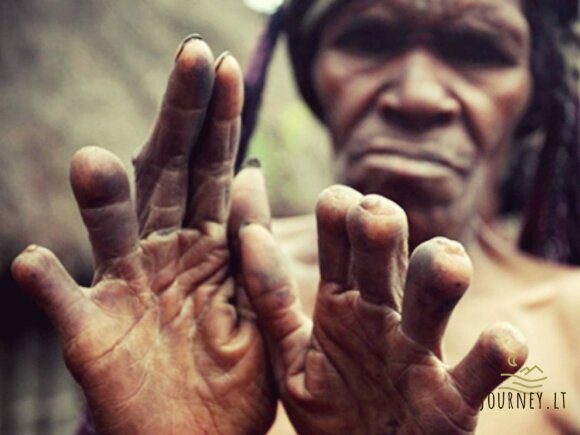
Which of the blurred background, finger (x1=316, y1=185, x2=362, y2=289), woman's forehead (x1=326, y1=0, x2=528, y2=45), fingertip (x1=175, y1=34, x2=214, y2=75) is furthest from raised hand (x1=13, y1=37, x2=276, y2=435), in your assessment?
the blurred background

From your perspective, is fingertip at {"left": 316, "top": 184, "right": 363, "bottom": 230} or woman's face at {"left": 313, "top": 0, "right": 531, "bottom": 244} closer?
fingertip at {"left": 316, "top": 184, "right": 363, "bottom": 230}

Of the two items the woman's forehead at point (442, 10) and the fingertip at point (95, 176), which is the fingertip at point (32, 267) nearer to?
the fingertip at point (95, 176)

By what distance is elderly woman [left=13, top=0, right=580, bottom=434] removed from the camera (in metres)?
0.91

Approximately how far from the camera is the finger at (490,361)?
0.85 meters

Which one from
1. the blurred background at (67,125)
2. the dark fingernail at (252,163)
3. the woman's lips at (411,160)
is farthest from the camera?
the blurred background at (67,125)

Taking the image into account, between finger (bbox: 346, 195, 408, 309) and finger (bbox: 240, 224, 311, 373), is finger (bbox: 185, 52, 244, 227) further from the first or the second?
finger (bbox: 346, 195, 408, 309)

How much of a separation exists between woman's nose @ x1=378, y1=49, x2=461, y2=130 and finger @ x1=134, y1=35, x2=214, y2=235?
21.9 inches

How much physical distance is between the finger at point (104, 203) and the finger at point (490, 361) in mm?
503

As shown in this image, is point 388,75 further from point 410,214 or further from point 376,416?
point 376,416

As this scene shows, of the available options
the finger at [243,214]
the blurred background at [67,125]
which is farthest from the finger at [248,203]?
the blurred background at [67,125]

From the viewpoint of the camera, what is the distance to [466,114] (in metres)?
1.59

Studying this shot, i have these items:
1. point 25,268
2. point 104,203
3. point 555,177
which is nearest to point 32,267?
point 25,268

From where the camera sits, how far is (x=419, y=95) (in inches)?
59.4

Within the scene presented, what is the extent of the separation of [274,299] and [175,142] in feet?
0.90
